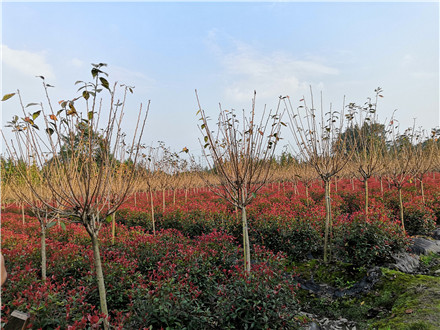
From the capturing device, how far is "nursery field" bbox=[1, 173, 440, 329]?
319cm

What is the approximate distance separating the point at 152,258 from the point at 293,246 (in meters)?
3.54

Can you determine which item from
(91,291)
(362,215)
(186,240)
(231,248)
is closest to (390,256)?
(362,215)

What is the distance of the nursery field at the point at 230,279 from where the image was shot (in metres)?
3.19

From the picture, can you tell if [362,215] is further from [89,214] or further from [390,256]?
[89,214]

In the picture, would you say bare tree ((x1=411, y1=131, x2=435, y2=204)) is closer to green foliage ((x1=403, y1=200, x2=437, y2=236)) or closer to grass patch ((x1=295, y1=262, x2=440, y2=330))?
green foliage ((x1=403, y1=200, x2=437, y2=236))

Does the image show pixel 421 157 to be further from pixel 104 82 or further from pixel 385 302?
pixel 104 82

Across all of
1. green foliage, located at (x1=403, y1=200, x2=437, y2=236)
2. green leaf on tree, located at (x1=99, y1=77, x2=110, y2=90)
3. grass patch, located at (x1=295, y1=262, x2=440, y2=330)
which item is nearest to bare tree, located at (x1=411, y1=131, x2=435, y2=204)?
green foliage, located at (x1=403, y1=200, x2=437, y2=236)

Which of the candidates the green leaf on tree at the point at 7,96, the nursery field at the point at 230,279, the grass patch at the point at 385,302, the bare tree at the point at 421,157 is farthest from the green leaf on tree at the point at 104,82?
the bare tree at the point at 421,157

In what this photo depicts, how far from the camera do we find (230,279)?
413 cm

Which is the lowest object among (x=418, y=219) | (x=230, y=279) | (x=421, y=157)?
(x=230, y=279)

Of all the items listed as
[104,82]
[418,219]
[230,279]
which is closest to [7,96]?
[104,82]

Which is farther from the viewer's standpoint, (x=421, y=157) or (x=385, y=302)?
(x=421, y=157)

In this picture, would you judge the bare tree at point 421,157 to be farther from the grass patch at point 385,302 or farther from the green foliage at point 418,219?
the grass patch at point 385,302

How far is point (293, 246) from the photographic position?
6.55m
